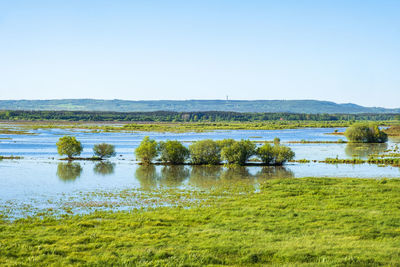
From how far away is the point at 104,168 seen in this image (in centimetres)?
5309

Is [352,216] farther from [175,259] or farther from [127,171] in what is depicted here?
[127,171]

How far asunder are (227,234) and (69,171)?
31.8m

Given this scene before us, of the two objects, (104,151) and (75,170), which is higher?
(104,151)

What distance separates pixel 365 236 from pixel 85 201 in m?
18.9

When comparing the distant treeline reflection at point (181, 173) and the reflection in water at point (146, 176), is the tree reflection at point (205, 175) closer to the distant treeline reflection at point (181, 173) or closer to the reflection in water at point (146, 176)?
the distant treeline reflection at point (181, 173)

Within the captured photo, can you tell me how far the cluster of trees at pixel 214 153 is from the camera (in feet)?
185

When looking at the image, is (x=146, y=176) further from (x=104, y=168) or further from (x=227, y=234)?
(x=227, y=234)

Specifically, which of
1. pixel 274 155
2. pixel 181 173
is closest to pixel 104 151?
pixel 181 173

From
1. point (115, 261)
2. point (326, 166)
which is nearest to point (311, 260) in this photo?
point (115, 261)

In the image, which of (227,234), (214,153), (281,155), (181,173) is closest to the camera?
(227,234)

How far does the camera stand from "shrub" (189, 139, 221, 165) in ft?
189

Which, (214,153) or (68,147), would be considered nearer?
(214,153)

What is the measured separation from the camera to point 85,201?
108ft

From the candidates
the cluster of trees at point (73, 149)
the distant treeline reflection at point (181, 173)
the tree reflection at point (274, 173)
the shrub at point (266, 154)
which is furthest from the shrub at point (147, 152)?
the tree reflection at point (274, 173)
